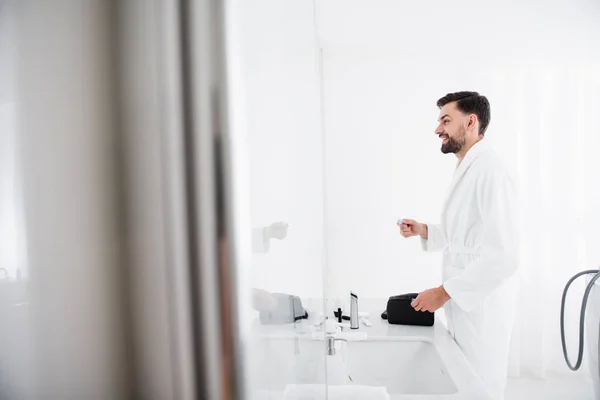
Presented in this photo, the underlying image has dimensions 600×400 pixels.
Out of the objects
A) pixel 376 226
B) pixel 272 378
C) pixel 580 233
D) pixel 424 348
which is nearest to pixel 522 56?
pixel 580 233

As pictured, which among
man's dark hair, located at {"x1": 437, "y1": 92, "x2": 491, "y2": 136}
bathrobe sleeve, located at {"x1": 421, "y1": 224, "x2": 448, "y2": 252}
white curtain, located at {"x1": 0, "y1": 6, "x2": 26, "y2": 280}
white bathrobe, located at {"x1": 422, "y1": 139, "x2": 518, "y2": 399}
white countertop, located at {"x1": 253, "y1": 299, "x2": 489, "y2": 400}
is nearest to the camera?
white curtain, located at {"x1": 0, "y1": 6, "x2": 26, "y2": 280}

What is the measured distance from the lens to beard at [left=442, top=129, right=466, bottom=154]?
1702mm

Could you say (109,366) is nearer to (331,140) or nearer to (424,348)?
(424,348)

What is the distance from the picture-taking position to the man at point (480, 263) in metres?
1.29

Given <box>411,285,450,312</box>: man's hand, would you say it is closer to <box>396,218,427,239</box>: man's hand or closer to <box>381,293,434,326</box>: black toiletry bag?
<box>381,293,434,326</box>: black toiletry bag

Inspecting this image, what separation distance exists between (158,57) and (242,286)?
40mm

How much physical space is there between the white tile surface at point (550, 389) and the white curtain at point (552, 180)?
0.39ft

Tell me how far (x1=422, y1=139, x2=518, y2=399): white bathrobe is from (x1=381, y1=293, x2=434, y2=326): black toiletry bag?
0.43 feet

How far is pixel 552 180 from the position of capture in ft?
9.41

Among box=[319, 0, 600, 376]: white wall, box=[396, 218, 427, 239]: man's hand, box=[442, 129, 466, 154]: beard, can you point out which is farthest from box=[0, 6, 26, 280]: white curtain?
box=[319, 0, 600, 376]: white wall

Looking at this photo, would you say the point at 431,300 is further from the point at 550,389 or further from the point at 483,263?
the point at 550,389

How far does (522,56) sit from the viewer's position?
272 centimetres

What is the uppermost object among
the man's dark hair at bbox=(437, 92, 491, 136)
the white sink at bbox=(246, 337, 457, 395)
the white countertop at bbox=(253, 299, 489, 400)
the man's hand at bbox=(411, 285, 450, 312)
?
the man's dark hair at bbox=(437, 92, 491, 136)

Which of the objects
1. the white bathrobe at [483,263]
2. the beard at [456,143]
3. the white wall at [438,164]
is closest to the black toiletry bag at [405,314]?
the white bathrobe at [483,263]
